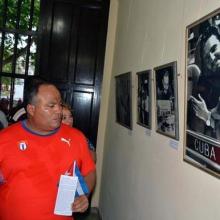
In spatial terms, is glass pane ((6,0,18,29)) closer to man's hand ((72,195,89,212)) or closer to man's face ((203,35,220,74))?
man's hand ((72,195,89,212))

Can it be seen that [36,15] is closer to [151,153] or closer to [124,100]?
[124,100]

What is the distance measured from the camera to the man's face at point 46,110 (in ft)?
7.07

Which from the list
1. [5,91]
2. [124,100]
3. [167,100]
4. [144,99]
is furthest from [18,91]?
[167,100]

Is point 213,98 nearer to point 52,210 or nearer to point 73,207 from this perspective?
point 73,207

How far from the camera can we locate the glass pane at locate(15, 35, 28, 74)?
4.88 metres

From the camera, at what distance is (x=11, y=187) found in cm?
216

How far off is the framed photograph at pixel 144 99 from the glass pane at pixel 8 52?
2.42 m

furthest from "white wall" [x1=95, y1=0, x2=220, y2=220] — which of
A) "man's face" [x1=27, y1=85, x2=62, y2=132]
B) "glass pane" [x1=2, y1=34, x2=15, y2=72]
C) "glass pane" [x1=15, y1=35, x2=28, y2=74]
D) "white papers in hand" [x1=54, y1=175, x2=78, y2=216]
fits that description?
"glass pane" [x1=2, y1=34, x2=15, y2=72]

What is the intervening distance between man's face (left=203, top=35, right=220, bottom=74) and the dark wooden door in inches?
131

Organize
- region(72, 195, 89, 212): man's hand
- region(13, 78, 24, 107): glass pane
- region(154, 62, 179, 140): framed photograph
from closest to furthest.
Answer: region(72, 195, 89, 212): man's hand, region(154, 62, 179, 140): framed photograph, region(13, 78, 24, 107): glass pane

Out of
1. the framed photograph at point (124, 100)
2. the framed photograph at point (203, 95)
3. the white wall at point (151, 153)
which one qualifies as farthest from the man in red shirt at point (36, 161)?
the framed photograph at point (124, 100)

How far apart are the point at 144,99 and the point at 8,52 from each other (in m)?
2.67

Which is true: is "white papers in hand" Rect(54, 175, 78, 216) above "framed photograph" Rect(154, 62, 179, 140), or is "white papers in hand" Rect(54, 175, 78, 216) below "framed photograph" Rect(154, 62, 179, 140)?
below

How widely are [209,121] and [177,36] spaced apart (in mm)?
839
